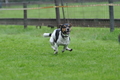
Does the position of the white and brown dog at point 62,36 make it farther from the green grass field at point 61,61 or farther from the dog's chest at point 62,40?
the green grass field at point 61,61

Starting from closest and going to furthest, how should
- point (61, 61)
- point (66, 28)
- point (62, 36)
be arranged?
point (61, 61)
point (66, 28)
point (62, 36)

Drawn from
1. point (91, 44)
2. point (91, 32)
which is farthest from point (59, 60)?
point (91, 32)

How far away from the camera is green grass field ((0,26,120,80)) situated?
717 cm

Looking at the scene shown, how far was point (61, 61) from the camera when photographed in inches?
351

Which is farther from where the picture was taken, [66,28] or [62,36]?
[62,36]

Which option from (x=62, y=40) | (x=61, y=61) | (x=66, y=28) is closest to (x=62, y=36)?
(x=62, y=40)

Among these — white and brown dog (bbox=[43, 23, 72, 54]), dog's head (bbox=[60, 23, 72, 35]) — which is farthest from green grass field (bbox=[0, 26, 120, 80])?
dog's head (bbox=[60, 23, 72, 35])

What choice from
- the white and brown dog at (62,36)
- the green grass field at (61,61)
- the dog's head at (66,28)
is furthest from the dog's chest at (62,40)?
the green grass field at (61,61)

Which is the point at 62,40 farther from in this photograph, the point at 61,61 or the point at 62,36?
the point at 61,61

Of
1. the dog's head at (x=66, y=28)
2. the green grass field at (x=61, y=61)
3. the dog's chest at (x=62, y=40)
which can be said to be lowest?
the green grass field at (x=61, y=61)

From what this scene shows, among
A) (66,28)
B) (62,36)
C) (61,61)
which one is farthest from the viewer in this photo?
(62,36)

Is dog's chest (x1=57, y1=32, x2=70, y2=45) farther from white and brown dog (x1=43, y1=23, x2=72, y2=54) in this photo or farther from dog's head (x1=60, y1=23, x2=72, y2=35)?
dog's head (x1=60, y1=23, x2=72, y2=35)

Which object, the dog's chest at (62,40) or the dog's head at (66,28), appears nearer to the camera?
the dog's head at (66,28)

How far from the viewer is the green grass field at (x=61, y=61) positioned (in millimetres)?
7173
